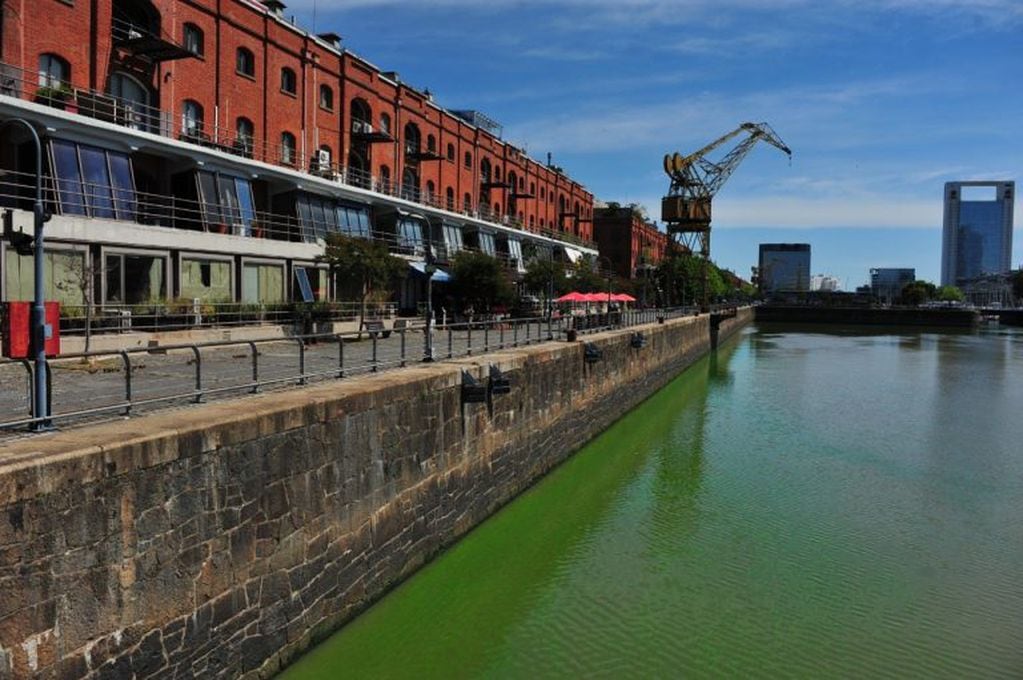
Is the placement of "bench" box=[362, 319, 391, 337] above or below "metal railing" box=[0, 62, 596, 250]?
below

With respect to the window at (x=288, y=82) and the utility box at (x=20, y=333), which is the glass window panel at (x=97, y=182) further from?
the utility box at (x=20, y=333)

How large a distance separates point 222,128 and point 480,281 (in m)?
13.0

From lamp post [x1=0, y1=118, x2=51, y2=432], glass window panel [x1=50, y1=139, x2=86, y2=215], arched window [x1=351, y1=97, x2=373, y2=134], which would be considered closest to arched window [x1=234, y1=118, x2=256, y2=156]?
arched window [x1=351, y1=97, x2=373, y2=134]

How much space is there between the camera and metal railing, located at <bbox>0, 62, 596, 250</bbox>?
72.1 ft

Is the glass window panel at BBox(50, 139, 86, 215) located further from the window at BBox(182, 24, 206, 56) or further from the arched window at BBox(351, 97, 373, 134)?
the arched window at BBox(351, 97, 373, 134)

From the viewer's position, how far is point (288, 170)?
30703mm

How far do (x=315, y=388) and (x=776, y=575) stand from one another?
7424 millimetres

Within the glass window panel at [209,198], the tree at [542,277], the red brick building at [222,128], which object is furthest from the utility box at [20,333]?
the tree at [542,277]

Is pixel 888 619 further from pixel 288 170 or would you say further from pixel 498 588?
pixel 288 170

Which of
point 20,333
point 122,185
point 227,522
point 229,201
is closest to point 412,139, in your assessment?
point 229,201

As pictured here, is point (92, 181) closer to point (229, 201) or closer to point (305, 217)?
point (229, 201)

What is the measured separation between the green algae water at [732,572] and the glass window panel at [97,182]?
14760 millimetres

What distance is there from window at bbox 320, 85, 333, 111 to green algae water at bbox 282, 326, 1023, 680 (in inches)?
883

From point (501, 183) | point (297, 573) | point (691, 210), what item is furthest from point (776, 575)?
point (691, 210)
